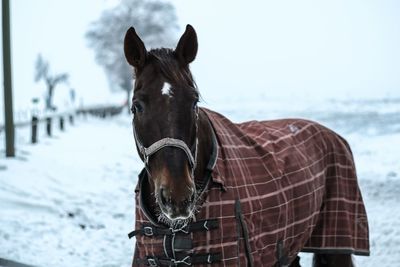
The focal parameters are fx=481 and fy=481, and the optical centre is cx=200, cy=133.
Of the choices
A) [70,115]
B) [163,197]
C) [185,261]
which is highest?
[70,115]

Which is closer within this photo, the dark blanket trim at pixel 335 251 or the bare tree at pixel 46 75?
the dark blanket trim at pixel 335 251

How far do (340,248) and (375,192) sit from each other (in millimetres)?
3970

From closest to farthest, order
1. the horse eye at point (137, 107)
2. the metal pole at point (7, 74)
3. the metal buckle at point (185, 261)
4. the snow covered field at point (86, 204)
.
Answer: the horse eye at point (137, 107)
the metal buckle at point (185, 261)
the snow covered field at point (86, 204)
the metal pole at point (7, 74)

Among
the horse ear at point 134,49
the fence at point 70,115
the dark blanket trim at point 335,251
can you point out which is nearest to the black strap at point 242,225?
the horse ear at point 134,49

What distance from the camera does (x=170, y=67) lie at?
233cm

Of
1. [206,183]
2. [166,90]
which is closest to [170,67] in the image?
[166,90]

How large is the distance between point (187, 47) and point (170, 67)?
0.68 feet

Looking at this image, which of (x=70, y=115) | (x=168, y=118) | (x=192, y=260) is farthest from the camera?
(x=70, y=115)

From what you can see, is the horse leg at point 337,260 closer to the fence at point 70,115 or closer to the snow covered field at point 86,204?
the snow covered field at point 86,204

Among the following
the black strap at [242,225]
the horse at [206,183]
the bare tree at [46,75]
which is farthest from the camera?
the bare tree at [46,75]

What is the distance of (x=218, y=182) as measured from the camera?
2.48m

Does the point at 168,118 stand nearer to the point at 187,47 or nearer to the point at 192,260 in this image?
the point at 187,47

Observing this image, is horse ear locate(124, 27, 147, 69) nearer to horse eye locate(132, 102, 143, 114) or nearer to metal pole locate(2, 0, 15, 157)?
horse eye locate(132, 102, 143, 114)

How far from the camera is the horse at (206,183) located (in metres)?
2.16
